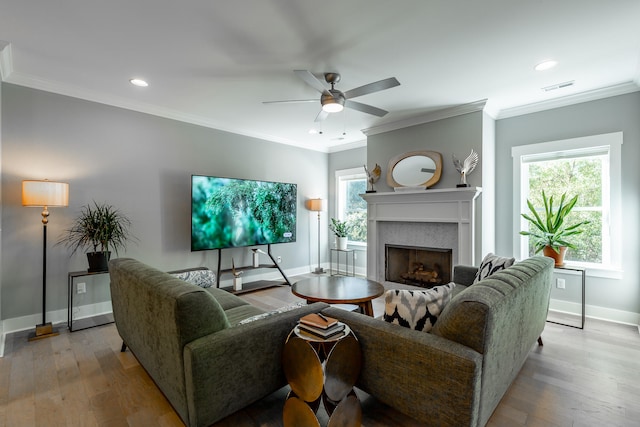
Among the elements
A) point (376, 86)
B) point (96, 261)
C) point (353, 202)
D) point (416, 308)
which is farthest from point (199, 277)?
point (353, 202)

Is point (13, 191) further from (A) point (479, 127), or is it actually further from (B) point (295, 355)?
(A) point (479, 127)

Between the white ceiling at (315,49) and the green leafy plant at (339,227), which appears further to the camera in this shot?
the green leafy plant at (339,227)

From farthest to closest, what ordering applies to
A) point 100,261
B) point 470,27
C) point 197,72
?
1. point 100,261
2. point 197,72
3. point 470,27

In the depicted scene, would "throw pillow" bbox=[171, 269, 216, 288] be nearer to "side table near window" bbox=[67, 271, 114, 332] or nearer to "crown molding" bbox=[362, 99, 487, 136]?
Result: "side table near window" bbox=[67, 271, 114, 332]

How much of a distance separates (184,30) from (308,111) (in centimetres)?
198

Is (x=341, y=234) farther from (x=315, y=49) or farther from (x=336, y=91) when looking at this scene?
(x=315, y=49)

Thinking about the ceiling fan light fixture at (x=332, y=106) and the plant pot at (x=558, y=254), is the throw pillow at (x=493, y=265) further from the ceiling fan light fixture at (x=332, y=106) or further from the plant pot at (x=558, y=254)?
the ceiling fan light fixture at (x=332, y=106)

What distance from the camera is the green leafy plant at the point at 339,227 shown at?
19.3ft

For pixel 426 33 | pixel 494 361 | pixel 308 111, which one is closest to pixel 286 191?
pixel 308 111

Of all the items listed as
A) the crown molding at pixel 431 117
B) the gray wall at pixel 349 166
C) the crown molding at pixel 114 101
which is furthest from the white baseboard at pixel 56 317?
the crown molding at pixel 431 117

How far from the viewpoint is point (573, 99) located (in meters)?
3.59

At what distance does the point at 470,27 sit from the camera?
2.26 metres

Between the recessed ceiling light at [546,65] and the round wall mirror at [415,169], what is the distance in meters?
1.46

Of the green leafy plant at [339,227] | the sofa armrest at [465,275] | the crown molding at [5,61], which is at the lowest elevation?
the sofa armrest at [465,275]
